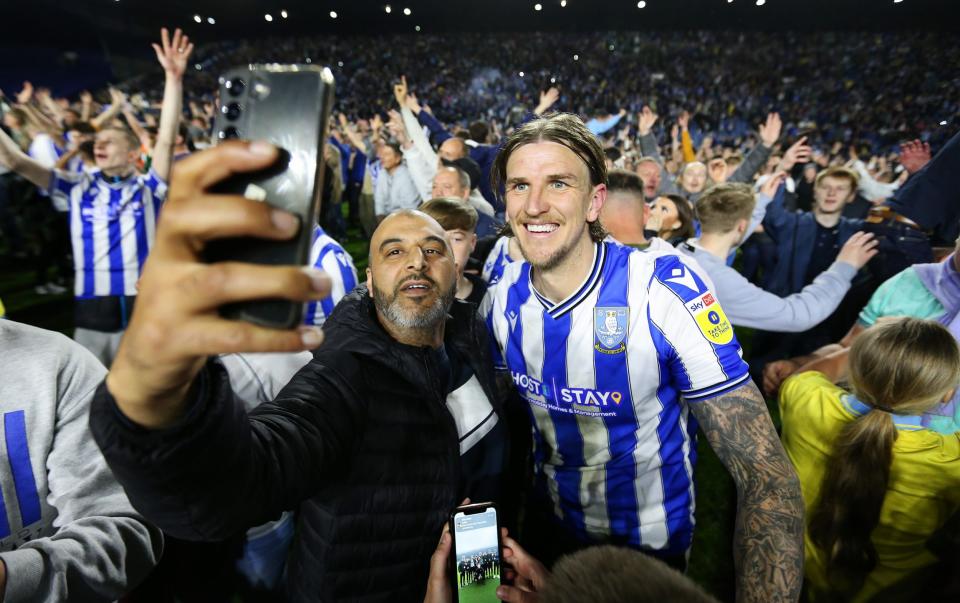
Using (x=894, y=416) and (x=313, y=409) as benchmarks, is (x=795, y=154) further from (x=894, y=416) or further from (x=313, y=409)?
(x=313, y=409)

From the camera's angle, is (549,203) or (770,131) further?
(770,131)

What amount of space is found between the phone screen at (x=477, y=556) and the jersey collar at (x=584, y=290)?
789mm

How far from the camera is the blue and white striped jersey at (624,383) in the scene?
159cm

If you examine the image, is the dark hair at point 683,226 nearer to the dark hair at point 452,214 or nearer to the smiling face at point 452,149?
the dark hair at point 452,214

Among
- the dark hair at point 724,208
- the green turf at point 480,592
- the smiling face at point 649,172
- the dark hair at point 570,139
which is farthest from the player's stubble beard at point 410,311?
the smiling face at point 649,172

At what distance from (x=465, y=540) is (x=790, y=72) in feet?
106

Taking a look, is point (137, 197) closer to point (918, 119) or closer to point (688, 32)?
point (918, 119)

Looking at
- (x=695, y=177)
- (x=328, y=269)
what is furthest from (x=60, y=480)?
(x=695, y=177)

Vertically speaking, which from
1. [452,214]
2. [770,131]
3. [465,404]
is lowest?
[465,404]

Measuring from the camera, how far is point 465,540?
4.36 feet

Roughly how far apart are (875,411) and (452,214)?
230cm

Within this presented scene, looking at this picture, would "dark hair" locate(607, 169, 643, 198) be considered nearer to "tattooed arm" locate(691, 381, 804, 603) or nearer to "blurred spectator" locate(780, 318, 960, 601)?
"blurred spectator" locate(780, 318, 960, 601)

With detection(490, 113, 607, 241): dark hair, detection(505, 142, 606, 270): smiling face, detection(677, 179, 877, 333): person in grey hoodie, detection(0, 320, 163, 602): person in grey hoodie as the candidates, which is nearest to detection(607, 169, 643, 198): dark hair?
detection(677, 179, 877, 333): person in grey hoodie

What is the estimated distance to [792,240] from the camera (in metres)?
4.35
